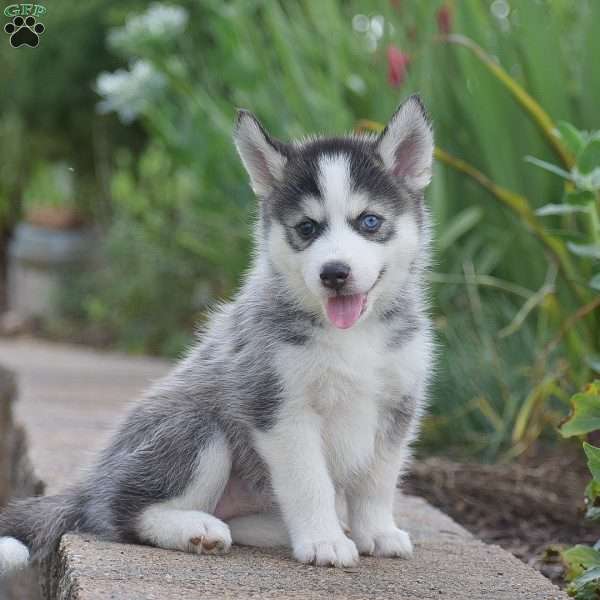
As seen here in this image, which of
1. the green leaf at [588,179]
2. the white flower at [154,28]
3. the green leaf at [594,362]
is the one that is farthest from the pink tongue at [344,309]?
the white flower at [154,28]

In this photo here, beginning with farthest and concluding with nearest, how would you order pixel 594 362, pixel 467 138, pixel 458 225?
pixel 467 138 < pixel 458 225 < pixel 594 362

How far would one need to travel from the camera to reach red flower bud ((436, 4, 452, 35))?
4629mm

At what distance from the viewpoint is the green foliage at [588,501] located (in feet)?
7.57

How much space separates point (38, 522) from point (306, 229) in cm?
101

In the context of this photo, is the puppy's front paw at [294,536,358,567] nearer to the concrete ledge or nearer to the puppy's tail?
the concrete ledge

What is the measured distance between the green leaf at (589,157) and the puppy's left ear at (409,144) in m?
0.39

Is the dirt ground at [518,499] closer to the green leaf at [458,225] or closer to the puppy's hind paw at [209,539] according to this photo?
the green leaf at [458,225]

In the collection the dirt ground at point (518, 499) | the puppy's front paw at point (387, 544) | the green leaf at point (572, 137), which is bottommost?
the dirt ground at point (518, 499)

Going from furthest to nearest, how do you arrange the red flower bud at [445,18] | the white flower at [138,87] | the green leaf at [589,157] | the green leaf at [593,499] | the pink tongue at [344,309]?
the white flower at [138,87] < the red flower bud at [445,18] < the green leaf at [589,157] < the pink tongue at [344,309] < the green leaf at [593,499]

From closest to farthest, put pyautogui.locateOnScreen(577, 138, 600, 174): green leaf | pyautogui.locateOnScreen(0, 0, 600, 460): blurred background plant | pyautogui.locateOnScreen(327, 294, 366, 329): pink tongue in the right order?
pyautogui.locateOnScreen(327, 294, 366, 329): pink tongue < pyautogui.locateOnScreen(577, 138, 600, 174): green leaf < pyautogui.locateOnScreen(0, 0, 600, 460): blurred background plant

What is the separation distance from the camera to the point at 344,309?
8.45 ft

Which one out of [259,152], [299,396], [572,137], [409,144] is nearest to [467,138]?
[572,137]

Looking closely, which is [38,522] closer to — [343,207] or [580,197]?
[343,207]

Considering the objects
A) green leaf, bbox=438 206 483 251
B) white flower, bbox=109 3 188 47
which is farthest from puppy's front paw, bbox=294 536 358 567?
white flower, bbox=109 3 188 47
